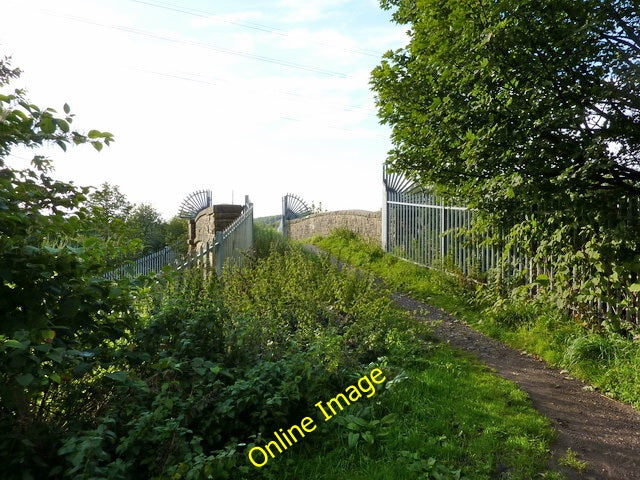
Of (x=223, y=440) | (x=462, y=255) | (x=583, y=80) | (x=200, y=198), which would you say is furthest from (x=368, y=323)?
(x=200, y=198)

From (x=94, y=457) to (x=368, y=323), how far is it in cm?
366

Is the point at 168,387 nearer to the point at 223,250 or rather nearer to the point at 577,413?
the point at 577,413

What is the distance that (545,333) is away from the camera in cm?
621

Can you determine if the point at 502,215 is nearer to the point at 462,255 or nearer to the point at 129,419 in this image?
the point at 462,255

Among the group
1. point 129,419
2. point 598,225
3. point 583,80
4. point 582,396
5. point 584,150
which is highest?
point 583,80

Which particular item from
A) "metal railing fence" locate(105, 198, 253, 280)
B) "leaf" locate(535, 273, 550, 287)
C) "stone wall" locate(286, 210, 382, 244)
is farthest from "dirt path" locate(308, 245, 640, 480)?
"stone wall" locate(286, 210, 382, 244)

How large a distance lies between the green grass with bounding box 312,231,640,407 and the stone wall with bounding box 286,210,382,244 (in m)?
5.21

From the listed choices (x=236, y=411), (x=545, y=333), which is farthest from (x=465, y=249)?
(x=236, y=411)

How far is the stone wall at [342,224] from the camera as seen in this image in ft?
51.6

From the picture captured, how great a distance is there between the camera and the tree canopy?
4848mm

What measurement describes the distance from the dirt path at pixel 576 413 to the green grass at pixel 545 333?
0.17 metres

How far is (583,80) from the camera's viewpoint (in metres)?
5.20

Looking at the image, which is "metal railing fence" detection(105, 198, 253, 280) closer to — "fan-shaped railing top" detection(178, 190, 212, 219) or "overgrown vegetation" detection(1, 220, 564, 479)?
"overgrown vegetation" detection(1, 220, 564, 479)

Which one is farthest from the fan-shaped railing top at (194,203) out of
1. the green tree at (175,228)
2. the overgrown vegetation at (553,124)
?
the overgrown vegetation at (553,124)
